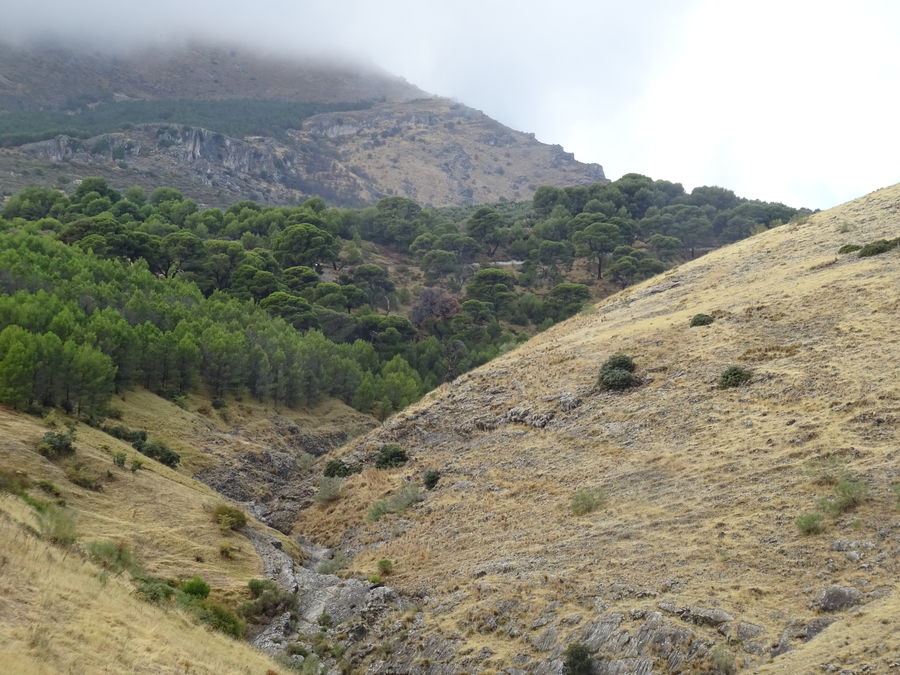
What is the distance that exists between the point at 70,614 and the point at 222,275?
5777cm

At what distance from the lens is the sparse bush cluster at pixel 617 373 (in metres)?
34.4

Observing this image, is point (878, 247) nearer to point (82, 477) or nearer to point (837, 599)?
point (837, 599)

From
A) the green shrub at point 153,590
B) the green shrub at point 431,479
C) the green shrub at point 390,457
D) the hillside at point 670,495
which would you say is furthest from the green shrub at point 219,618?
the green shrub at point 390,457

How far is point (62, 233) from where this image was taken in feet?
218

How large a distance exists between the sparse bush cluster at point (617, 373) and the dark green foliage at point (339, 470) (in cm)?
1239

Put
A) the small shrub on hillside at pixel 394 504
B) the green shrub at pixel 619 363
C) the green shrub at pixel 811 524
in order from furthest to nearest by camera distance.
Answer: the green shrub at pixel 619 363
the small shrub on hillside at pixel 394 504
the green shrub at pixel 811 524

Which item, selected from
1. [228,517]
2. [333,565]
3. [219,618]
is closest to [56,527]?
[219,618]

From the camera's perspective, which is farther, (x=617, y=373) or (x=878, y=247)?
(x=878, y=247)

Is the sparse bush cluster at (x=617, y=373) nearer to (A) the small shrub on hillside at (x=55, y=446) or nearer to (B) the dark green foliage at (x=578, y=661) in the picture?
(B) the dark green foliage at (x=578, y=661)

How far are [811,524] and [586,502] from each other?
7.72 meters

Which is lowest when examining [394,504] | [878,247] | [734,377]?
[394,504]

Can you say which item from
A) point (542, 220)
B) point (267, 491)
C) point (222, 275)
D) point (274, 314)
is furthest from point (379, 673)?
point (542, 220)

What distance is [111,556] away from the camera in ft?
68.7

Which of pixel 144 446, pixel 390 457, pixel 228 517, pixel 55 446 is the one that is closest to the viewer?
pixel 55 446
